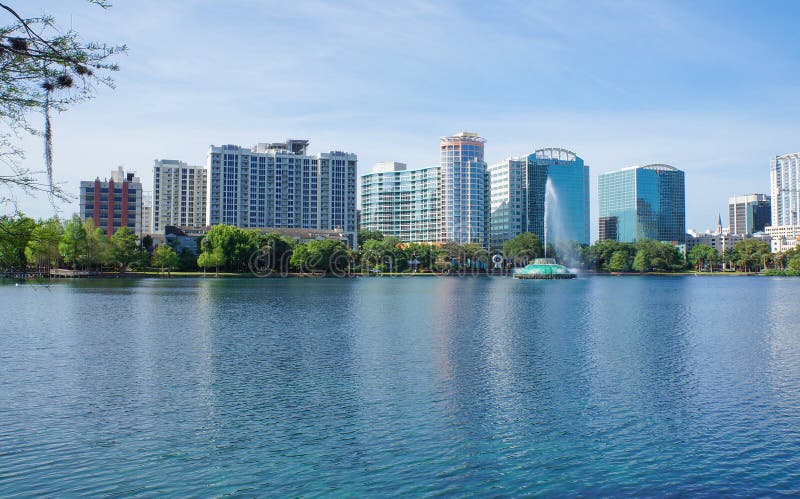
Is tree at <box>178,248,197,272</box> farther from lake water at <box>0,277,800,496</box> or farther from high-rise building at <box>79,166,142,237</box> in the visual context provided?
lake water at <box>0,277,800,496</box>

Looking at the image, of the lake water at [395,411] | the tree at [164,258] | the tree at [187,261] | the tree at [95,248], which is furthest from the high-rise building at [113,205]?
the lake water at [395,411]

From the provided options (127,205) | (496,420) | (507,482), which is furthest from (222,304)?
(127,205)

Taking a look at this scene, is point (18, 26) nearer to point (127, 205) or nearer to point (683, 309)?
point (683, 309)

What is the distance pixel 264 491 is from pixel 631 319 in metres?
49.2

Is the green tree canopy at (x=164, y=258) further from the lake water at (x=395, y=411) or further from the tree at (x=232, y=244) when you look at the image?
the lake water at (x=395, y=411)

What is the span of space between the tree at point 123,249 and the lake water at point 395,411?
324 feet

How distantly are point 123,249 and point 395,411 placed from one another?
13324cm

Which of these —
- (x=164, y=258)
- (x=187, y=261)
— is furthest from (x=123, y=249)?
(x=187, y=261)

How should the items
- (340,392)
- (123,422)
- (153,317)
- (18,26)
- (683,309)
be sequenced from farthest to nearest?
(683,309) < (153,317) < (340,392) < (123,422) < (18,26)

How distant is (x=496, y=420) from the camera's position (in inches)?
920

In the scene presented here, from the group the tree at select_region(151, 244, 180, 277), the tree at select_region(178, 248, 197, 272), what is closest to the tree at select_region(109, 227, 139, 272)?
the tree at select_region(151, 244, 180, 277)

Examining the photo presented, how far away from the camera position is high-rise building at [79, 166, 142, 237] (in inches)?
7495

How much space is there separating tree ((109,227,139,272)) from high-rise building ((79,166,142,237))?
44719 millimetres

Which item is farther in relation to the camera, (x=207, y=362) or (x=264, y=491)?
(x=207, y=362)
